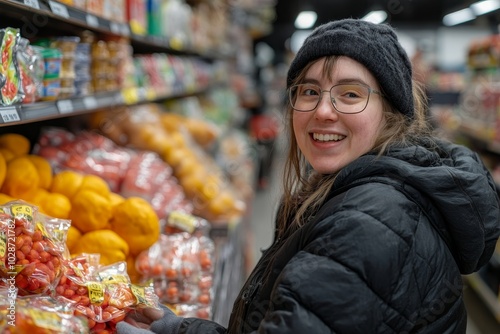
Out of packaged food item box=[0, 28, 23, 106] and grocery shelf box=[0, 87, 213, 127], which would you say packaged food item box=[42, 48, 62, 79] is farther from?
packaged food item box=[0, 28, 23, 106]

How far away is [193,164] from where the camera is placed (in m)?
3.14

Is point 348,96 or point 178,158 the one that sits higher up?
point 348,96

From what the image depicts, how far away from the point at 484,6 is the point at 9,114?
12.8 m

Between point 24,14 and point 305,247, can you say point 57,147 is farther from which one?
point 305,247

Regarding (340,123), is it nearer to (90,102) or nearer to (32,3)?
(32,3)

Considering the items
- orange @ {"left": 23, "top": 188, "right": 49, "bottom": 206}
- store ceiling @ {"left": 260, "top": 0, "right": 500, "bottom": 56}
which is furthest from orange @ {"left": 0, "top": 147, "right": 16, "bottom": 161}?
store ceiling @ {"left": 260, "top": 0, "right": 500, "bottom": 56}

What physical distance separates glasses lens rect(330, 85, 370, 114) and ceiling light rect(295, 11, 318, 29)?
15.0 metres

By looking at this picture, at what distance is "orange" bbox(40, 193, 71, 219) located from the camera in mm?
1731

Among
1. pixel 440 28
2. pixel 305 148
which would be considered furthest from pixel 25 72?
pixel 440 28

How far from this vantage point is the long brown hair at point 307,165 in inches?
52.7

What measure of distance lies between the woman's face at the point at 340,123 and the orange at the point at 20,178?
0.93m

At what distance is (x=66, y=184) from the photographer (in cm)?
189

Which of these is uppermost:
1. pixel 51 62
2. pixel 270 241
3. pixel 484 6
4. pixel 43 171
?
pixel 484 6

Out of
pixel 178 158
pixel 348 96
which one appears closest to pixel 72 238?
pixel 348 96
